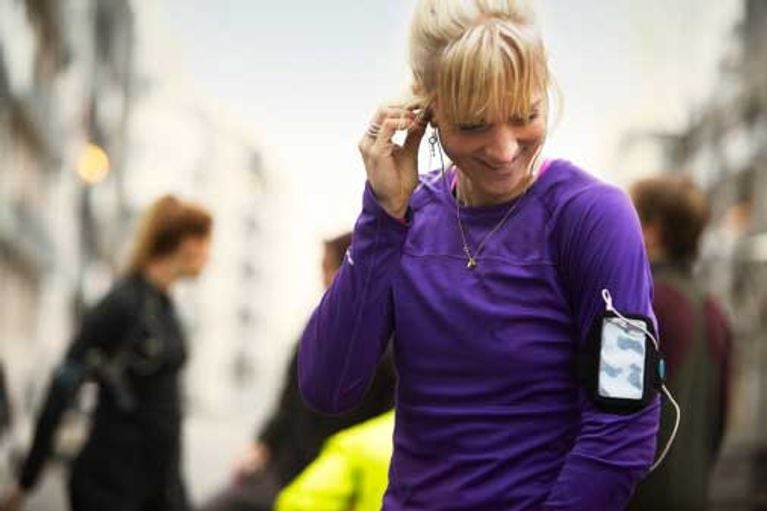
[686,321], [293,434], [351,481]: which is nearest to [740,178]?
[293,434]

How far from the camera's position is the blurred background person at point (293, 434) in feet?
12.8

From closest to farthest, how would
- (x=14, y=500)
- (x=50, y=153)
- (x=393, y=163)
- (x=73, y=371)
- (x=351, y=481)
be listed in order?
(x=393, y=163) < (x=351, y=481) < (x=14, y=500) < (x=73, y=371) < (x=50, y=153)

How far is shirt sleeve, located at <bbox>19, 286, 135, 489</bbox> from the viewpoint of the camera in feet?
15.4

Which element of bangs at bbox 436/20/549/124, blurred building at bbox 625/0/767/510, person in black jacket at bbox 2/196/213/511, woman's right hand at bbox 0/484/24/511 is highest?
bangs at bbox 436/20/549/124

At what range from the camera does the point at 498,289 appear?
1530mm

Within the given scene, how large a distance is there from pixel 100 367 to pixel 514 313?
340 centimetres

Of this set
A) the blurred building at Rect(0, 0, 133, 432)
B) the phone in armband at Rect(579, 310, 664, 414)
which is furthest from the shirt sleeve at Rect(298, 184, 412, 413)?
the blurred building at Rect(0, 0, 133, 432)

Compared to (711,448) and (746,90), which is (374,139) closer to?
(711,448)

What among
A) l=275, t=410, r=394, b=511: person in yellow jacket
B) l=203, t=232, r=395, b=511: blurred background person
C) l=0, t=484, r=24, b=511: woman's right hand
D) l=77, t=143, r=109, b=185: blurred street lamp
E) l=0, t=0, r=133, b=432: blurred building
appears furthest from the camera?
l=77, t=143, r=109, b=185: blurred street lamp

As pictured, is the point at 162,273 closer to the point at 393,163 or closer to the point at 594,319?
the point at 393,163

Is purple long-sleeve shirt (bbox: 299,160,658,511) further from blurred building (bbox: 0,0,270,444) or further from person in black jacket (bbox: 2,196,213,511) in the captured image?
blurred building (bbox: 0,0,270,444)

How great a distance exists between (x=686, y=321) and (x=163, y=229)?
2057mm

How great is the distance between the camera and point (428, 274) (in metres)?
1.60

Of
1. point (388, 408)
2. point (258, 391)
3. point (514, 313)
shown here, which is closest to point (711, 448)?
point (388, 408)
